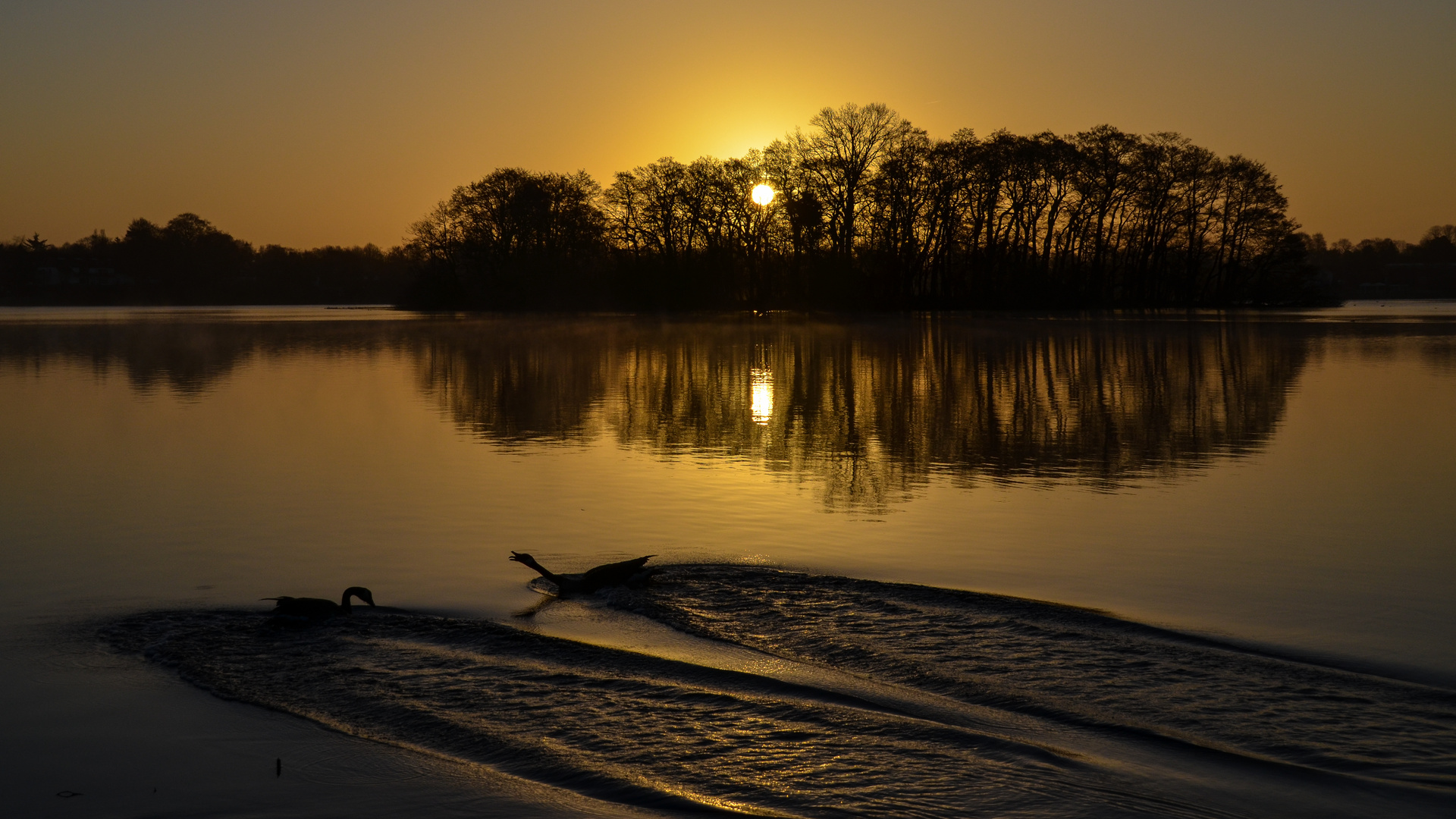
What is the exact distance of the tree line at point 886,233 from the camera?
90062mm

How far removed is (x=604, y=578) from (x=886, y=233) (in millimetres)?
86676

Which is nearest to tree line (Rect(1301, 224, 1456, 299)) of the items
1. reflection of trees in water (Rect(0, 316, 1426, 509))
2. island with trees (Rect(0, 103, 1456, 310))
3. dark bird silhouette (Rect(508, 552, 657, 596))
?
island with trees (Rect(0, 103, 1456, 310))

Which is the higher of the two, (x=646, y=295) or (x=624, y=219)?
(x=624, y=219)

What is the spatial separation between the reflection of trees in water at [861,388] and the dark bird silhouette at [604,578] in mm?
3884

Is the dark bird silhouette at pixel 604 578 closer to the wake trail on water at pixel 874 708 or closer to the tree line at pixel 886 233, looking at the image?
the wake trail on water at pixel 874 708

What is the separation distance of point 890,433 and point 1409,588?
9.71 m

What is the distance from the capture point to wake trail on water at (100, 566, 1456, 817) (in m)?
4.83

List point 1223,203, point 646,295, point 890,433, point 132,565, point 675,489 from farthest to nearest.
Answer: point 646,295 < point 1223,203 < point 890,433 < point 675,489 < point 132,565

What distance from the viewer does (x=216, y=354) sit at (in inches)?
1572

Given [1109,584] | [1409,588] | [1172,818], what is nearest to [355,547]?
[1109,584]

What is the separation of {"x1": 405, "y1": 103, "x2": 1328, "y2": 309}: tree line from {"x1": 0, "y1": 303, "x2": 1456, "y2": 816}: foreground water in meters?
73.1

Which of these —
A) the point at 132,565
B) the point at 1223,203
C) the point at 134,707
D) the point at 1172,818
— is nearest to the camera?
the point at 1172,818

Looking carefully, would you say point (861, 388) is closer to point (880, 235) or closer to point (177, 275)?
point (880, 235)

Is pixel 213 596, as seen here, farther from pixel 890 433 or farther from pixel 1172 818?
pixel 890 433
